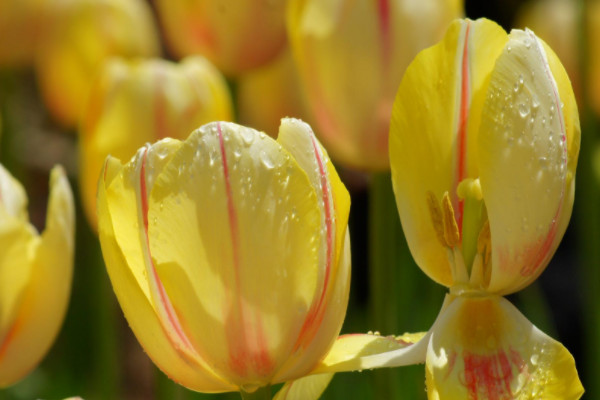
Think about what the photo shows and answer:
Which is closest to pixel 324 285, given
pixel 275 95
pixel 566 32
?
pixel 275 95

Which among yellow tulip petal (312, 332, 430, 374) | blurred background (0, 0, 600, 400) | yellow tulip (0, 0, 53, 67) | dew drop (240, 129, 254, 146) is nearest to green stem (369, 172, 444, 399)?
blurred background (0, 0, 600, 400)

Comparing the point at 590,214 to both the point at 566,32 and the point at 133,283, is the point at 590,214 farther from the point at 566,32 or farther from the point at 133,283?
the point at 133,283

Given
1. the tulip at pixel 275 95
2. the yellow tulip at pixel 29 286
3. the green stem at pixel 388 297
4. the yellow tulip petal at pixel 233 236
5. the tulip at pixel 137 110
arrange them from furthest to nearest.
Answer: the tulip at pixel 275 95 < the tulip at pixel 137 110 < the green stem at pixel 388 297 < the yellow tulip at pixel 29 286 < the yellow tulip petal at pixel 233 236

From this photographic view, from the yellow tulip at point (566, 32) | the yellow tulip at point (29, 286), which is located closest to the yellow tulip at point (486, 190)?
the yellow tulip at point (29, 286)

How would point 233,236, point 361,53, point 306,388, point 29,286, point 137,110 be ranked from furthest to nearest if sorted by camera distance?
point 137,110 → point 361,53 → point 29,286 → point 306,388 → point 233,236

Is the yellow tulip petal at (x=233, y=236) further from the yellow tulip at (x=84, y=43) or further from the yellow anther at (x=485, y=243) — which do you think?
the yellow tulip at (x=84, y=43)

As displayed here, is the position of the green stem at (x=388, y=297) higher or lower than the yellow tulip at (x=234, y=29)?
lower
